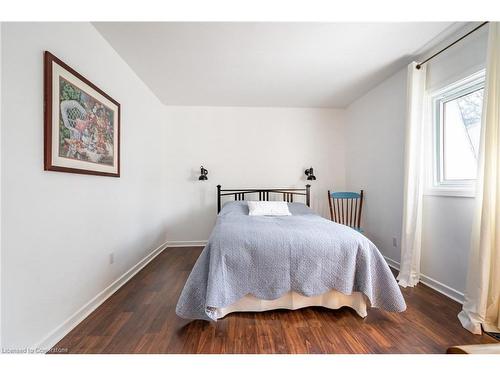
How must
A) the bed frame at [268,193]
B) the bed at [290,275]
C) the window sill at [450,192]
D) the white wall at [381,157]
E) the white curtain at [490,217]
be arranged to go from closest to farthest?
the white curtain at [490,217], the bed at [290,275], the window sill at [450,192], the white wall at [381,157], the bed frame at [268,193]

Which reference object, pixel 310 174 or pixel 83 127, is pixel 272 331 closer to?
pixel 83 127

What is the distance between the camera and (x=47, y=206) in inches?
56.1

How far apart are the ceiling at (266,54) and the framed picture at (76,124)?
63cm

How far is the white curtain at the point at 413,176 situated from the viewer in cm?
230

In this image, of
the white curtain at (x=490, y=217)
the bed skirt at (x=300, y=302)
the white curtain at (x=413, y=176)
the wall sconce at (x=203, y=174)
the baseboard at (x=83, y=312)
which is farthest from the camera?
the wall sconce at (x=203, y=174)

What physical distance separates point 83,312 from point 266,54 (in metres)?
2.85

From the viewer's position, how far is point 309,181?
3.91 metres

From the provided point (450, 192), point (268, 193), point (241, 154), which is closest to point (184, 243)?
point (268, 193)

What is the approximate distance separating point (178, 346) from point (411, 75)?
3.25m

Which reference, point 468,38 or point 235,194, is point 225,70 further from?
point 468,38

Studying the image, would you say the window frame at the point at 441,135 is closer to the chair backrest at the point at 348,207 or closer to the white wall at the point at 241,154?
the chair backrest at the point at 348,207

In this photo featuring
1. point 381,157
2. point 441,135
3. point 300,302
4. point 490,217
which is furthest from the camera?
point 381,157

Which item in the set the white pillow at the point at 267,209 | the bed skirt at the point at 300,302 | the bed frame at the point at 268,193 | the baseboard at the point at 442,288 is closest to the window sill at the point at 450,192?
the baseboard at the point at 442,288
